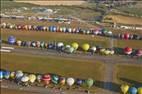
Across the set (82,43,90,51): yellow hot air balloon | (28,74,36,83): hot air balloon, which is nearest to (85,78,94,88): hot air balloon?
(28,74,36,83): hot air balloon

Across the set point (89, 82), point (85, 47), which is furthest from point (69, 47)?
point (89, 82)

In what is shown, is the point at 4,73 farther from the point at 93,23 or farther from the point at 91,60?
the point at 93,23

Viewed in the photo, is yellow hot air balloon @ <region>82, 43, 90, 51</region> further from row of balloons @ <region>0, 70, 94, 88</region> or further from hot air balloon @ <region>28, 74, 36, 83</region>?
hot air balloon @ <region>28, 74, 36, 83</region>

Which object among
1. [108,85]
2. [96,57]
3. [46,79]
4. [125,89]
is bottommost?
[108,85]

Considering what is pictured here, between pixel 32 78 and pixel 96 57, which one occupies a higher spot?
pixel 96 57

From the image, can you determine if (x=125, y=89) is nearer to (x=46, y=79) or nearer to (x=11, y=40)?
(x=46, y=79)

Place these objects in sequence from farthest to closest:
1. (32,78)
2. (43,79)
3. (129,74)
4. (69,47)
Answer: (69,47), (129,74), (43,79), (32,78)

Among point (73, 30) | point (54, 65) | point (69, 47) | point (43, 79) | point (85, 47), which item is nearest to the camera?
point (43, 79)
